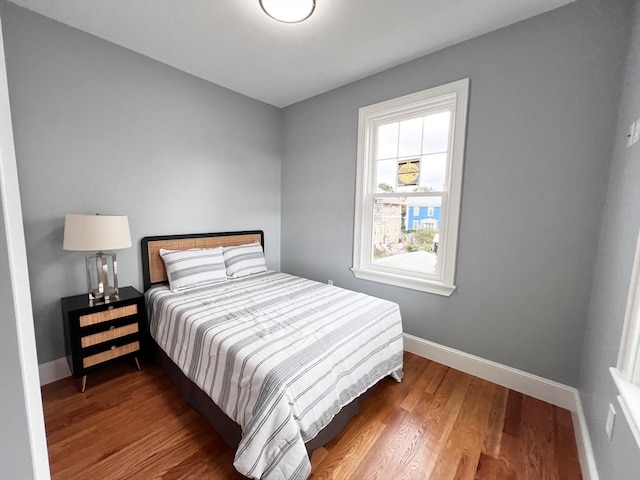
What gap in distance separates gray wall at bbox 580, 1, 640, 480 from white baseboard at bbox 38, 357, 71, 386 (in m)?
3.31

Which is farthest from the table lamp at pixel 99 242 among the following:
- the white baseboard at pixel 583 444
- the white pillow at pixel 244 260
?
the white baseboard at pixel 583 444

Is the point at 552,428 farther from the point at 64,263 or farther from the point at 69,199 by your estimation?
the point at 69,199

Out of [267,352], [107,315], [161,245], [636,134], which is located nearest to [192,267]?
[161,245]

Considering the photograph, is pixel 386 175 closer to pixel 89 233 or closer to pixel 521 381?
pixel 521 381

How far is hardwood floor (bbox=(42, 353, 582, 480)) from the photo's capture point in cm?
138

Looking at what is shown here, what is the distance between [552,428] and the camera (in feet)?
5.47

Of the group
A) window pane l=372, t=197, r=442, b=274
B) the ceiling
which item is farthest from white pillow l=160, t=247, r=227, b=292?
the ceiling

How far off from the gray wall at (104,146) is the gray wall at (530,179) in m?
1.87

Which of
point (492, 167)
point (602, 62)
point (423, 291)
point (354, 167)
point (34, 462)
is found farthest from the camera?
→ point (354, 167)

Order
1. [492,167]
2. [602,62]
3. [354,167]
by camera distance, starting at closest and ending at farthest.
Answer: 1. [602,62]
2. [492,167]
3. [354,167]

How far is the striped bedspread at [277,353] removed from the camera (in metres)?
1.20

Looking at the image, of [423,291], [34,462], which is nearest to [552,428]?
[423,291]

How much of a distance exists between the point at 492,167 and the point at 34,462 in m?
2.61

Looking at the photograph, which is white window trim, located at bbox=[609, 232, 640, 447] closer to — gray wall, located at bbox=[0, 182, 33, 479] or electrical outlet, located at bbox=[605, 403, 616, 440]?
electrical outlet, located at bbox=[605, 403, 616, 440]
